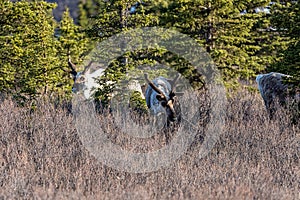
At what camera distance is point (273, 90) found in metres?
9.62

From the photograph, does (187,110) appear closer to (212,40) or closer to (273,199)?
(212,40)

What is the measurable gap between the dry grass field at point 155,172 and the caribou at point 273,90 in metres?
1.79

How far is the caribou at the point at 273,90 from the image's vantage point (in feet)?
30.1

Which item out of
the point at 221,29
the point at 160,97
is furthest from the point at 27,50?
the point at 221,29

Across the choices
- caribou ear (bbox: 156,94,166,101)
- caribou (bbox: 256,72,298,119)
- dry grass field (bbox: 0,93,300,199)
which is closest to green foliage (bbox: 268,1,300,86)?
caribou (bbox: 256,72,298,119)

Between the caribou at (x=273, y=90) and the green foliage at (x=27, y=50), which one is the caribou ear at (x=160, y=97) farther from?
the green foliage at (x=27, y=50)

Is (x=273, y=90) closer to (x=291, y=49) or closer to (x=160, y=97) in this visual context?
(x=291, y=49)

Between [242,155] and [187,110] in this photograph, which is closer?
[242,155]

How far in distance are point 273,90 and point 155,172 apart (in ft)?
17.6

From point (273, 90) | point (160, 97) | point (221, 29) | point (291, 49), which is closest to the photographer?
point (160, 97)

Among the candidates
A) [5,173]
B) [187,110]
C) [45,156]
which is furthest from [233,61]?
[5,173]

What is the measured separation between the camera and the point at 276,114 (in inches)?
318

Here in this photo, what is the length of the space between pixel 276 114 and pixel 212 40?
127 inches

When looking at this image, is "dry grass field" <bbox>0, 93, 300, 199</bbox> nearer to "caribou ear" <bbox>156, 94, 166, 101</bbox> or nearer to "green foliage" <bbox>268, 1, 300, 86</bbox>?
"green foliage" <bbox>268, 1, 300, 86</bbox>
